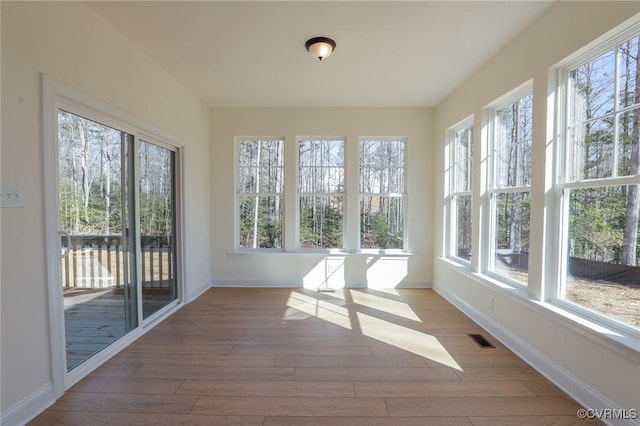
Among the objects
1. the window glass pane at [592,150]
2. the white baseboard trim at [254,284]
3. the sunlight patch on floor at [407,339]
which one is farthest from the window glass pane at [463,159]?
the white baseboard trim at [254,284]

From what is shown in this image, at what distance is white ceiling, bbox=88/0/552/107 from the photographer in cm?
219

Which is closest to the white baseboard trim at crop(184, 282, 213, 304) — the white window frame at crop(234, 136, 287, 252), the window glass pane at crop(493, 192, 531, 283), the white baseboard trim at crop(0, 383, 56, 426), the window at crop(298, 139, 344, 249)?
the white window frame at crop(234, 136, 287, 252)

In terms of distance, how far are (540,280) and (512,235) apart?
569 mm

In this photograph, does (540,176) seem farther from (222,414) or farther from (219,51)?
(219,51)

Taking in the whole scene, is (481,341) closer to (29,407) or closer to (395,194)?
(395,194)

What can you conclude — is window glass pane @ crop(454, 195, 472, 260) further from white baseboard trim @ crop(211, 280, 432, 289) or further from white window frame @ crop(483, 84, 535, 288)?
white baseboard trim @ crop(211, 280, 432, 289)

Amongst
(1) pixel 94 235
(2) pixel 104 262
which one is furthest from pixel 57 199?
(2) pixel 104 262

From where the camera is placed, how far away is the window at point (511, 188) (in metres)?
2.59

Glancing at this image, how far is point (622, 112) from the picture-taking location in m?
1.81

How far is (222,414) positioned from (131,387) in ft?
2.50

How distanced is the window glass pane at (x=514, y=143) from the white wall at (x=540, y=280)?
0.19m

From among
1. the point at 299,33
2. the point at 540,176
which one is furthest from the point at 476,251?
the point at 299,33

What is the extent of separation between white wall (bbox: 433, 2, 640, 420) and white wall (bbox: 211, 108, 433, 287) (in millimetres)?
1089

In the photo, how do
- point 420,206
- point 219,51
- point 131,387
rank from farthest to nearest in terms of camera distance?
point 420,206
point 219,51
point 131,387
